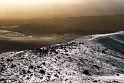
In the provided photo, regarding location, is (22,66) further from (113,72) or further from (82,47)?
(82,47)

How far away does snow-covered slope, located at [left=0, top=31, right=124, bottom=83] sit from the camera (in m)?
26.1

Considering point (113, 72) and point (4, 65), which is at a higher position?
point (4, 65)

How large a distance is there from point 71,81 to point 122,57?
607 inches

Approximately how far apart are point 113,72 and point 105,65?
2160 mm

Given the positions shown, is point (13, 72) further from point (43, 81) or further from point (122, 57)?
point (122, 57)

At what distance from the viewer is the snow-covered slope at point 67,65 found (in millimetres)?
26062

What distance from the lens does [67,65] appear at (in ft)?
101

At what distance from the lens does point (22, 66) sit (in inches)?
1145

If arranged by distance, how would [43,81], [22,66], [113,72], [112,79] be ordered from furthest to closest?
[113,72], [22,66], [112,79], [43,81]

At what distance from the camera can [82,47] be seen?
40000mm

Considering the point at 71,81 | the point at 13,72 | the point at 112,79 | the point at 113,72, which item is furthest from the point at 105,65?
the point at 13,72

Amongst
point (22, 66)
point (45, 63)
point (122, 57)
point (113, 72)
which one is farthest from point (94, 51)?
point (22, 66)

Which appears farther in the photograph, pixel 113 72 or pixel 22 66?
pixel 113 72

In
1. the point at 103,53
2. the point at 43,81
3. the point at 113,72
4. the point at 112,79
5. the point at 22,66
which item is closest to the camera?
the point at 43,81
